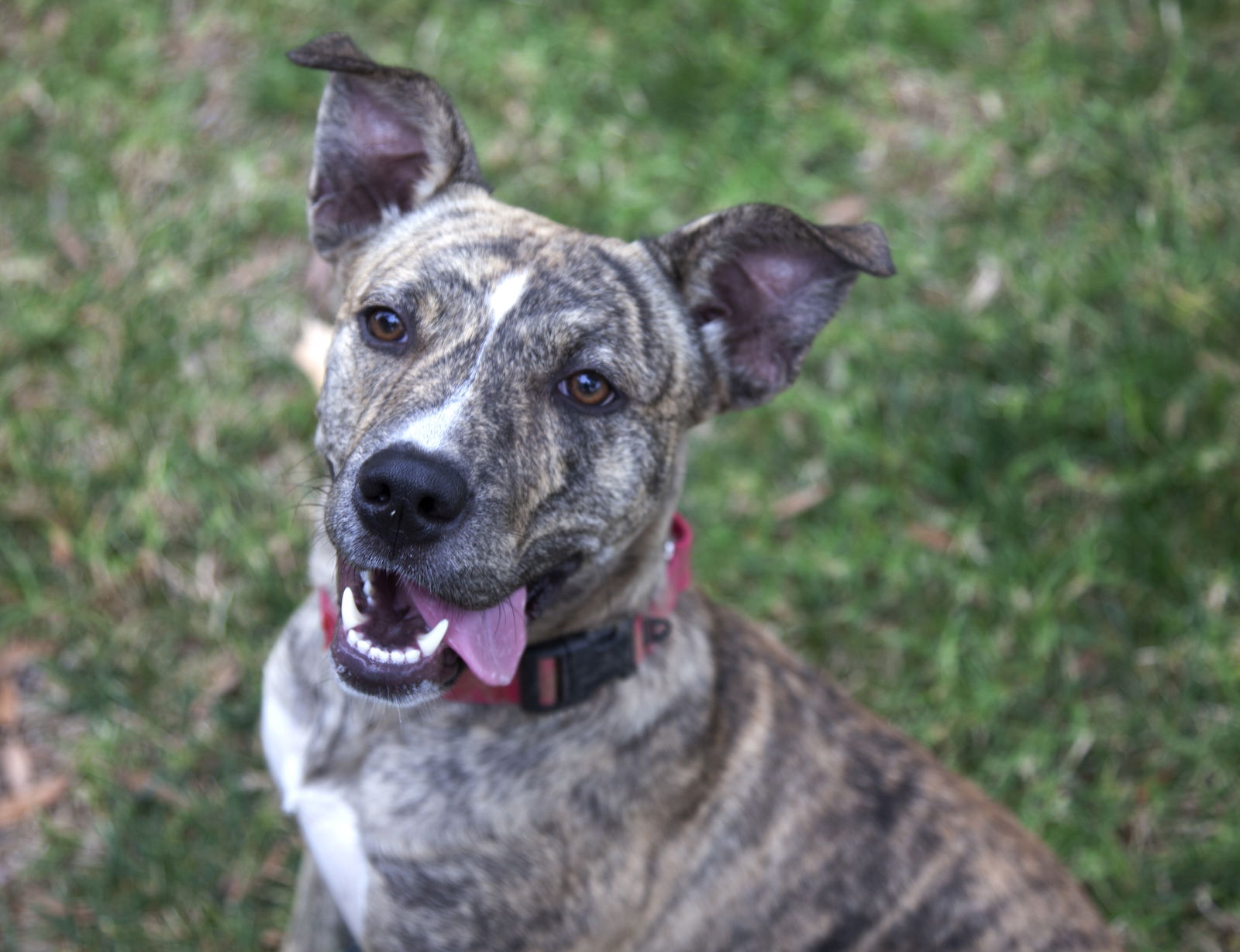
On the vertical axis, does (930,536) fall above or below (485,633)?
below

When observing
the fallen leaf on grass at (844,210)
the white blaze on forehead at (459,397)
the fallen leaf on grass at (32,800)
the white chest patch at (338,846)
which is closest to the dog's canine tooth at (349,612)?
the white blaze on forehead at (459,397)

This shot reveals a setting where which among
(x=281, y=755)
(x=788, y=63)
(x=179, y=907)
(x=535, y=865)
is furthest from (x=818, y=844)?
(x=788, y=63)

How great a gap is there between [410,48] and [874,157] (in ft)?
8.49

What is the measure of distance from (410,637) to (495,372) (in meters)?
0.69

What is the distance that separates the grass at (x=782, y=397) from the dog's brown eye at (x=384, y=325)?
137 cm

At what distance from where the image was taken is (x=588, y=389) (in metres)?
3.06

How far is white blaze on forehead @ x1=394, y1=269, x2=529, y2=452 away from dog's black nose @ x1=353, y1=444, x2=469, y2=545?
0.04m

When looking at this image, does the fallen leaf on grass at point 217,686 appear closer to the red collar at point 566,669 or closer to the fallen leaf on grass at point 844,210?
the red collar at point 566,669

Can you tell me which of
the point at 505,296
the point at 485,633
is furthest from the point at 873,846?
the point at 505,296

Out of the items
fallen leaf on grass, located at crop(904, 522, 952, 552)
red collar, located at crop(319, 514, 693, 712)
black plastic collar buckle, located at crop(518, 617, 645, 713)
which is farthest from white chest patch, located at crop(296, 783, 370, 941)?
fallen leaf on grass, located at crop(904, 522, 952, 552)

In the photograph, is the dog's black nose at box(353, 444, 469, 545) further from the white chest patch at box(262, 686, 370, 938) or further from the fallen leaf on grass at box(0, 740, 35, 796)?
the fallen leaf on grass at box(0, 740, 35, 796)

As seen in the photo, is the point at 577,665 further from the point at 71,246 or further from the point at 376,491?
the point at 71,246

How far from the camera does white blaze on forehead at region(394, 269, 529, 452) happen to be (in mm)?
2729

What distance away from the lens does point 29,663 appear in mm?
4809
